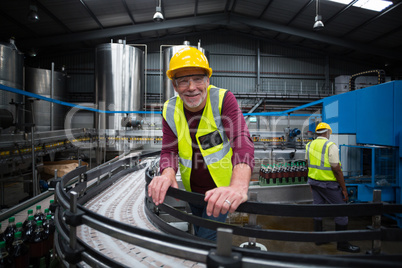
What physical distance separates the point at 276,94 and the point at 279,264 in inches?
635

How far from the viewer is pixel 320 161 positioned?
3.65 m

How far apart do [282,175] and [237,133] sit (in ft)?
11.1

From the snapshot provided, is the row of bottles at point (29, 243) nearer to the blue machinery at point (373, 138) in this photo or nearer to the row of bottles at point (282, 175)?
the row of bottles at point (282, 175)

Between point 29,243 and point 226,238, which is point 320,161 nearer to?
point 226,238

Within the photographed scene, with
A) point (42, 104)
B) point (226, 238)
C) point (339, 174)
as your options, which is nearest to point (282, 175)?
point (339, 174)

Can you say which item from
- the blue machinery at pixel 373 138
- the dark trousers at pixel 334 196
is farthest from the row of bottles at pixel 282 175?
the blue machinery at pixel 373 138

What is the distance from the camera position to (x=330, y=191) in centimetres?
364

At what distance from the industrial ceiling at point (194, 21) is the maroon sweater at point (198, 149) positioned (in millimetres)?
11723

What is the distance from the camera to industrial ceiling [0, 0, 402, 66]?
10.9m

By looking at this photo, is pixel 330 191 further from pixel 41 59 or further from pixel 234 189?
pixel 41 59

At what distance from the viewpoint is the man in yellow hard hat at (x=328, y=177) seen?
139 inches

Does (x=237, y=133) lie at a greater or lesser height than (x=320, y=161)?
greater

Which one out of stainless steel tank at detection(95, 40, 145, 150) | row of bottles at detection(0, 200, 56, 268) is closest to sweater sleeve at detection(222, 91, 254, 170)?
row of bottles at detection(0, 200, 56, 268)

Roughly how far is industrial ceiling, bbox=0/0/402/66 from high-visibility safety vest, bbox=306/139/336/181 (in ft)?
34.8
